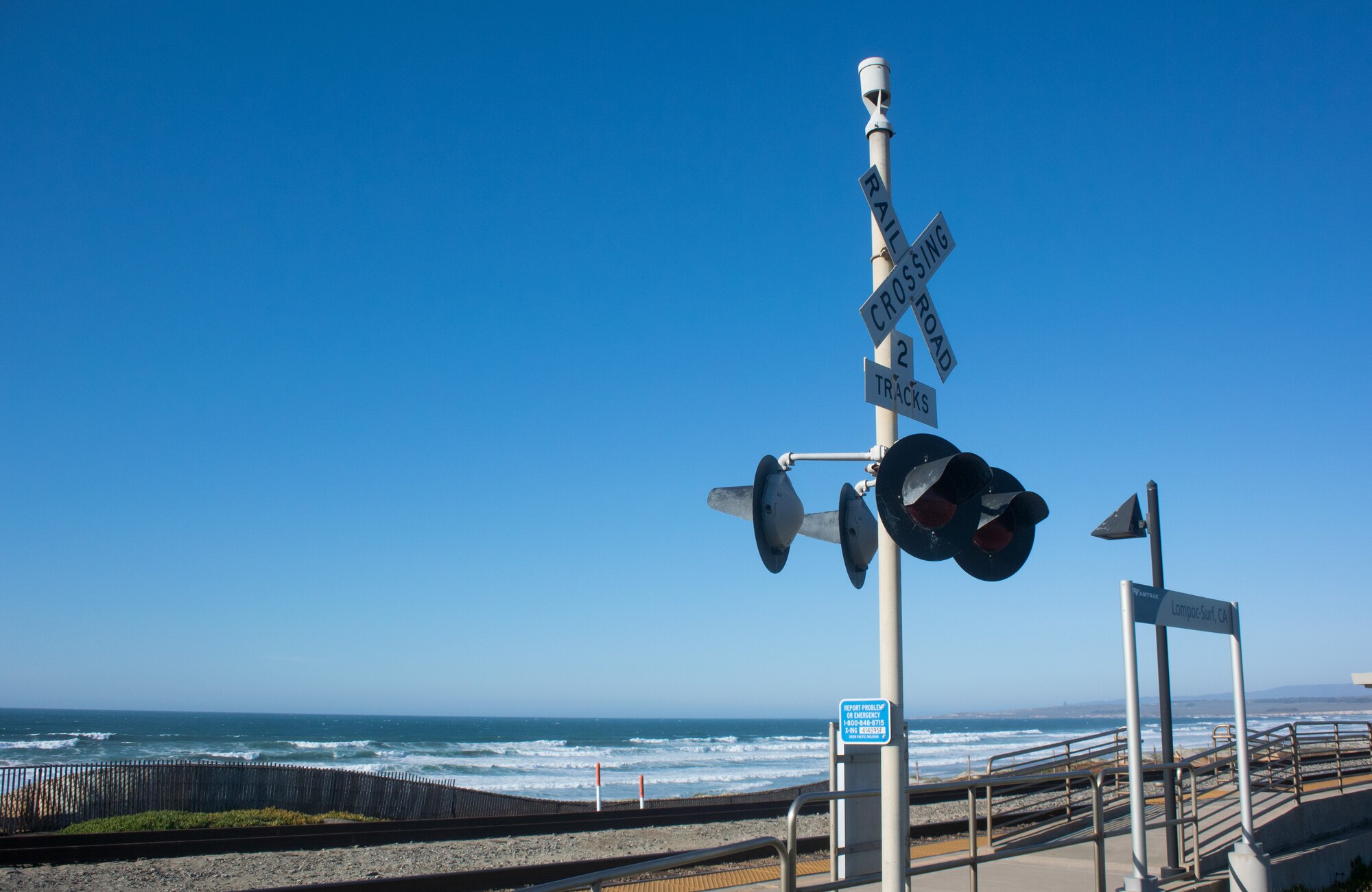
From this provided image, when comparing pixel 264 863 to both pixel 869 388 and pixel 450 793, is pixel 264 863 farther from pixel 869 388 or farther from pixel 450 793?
pixel 869 388

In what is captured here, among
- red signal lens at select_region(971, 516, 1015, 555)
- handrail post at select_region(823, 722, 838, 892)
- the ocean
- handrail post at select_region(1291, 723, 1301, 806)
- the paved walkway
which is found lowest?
the ocean

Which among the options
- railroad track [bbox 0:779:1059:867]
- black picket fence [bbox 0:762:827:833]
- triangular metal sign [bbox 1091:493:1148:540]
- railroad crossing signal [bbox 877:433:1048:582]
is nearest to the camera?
railroad crossing signal [bbox 877:433:1048:582]

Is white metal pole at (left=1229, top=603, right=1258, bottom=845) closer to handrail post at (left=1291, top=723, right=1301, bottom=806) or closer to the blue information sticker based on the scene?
handrail post at (left=1291, top=723, right=1301, bottom=806)

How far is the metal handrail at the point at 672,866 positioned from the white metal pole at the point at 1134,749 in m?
3.73

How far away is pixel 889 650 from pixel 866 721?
0.38 metres

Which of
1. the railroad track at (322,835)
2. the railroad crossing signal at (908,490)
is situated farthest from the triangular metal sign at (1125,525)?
the railroad track at (322,835)

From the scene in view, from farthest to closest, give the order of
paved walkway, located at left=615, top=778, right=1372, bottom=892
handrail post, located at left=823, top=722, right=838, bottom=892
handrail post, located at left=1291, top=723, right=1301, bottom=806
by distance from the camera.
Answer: handrail post, located at left=1291, top=723, right=1301, bottom=806 → paved walkway, located at left=615, top=778, right=1372, bottom=892 → handrail post, located at left=823, top=722, right=838, bottom=892

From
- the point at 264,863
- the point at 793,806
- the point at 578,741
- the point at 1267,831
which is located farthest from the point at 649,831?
the point at 578,741

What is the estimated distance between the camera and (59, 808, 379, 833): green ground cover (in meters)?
19.3

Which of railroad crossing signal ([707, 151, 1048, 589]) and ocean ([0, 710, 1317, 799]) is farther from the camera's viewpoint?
ocean ([0, 710, 1317, 799])

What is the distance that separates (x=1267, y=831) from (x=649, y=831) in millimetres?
10829

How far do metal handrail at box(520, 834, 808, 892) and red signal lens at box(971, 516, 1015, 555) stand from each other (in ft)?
6.07

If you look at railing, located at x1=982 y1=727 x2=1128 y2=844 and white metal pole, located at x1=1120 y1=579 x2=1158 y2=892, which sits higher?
white metal pole, located at x1=1120 y1=579 x2=1158 y2=892

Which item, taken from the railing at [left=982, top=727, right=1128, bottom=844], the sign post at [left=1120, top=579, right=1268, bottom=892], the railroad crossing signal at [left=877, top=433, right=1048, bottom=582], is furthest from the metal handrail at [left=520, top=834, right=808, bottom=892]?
the railing at [left=982, top=727, right=1128, bottom=844]
